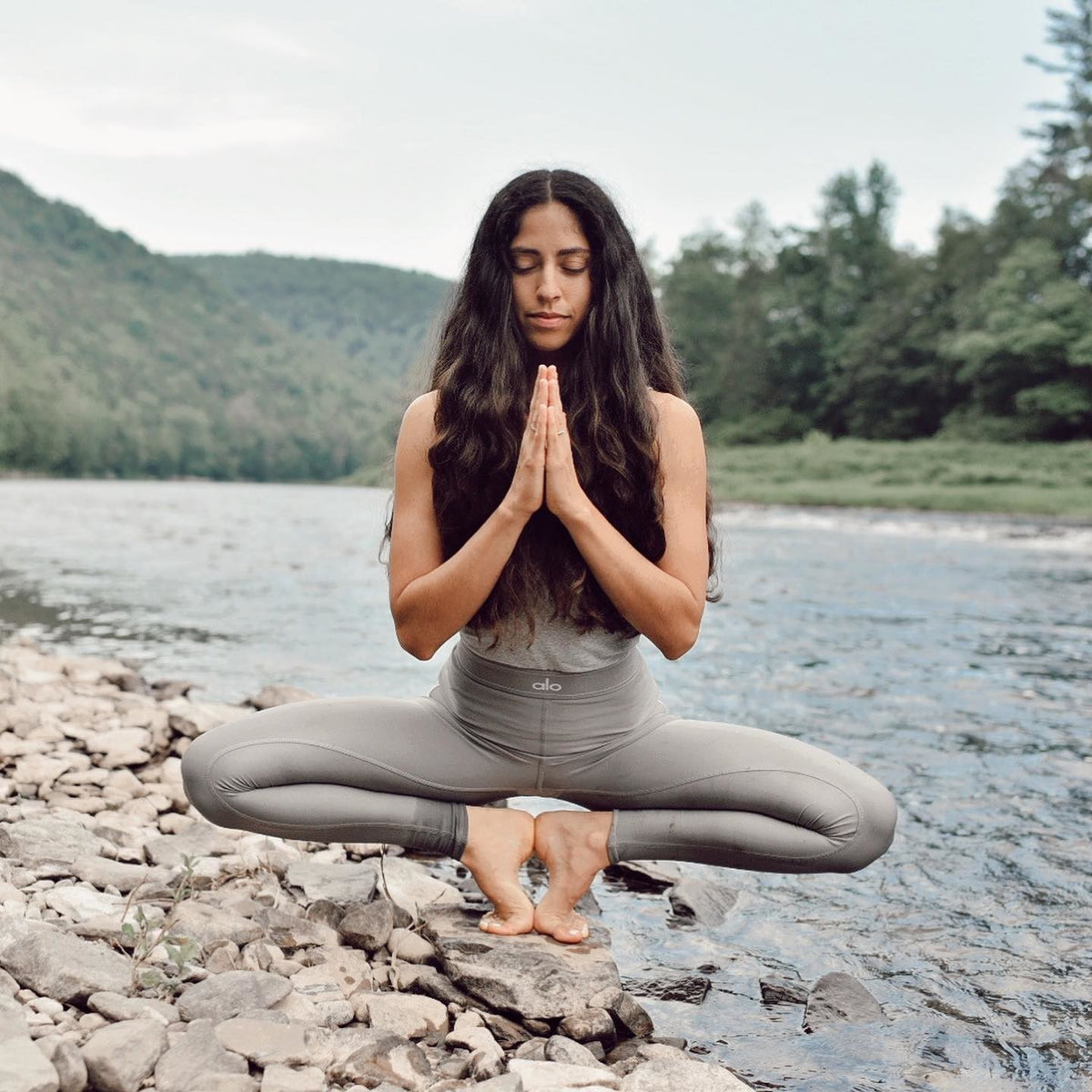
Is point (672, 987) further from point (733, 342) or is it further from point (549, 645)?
point (733, 342)

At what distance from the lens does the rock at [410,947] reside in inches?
106

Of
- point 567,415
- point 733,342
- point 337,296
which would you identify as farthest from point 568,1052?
point 337,296

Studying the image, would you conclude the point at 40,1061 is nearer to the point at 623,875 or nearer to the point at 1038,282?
the point at 623,875

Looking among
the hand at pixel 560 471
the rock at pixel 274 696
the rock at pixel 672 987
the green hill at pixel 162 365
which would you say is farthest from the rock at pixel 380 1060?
the green hill at pixel 162 365

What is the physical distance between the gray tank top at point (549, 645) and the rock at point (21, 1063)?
1.28 m

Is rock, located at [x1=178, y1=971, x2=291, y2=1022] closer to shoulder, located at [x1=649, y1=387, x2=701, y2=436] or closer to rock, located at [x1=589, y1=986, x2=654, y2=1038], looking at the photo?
rock, located at [x1=589, y1=986, x2=654, y2=1038]

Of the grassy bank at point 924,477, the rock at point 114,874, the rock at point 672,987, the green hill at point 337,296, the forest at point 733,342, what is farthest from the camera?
the green hill at point 337,296

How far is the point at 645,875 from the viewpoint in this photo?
11.7 feet

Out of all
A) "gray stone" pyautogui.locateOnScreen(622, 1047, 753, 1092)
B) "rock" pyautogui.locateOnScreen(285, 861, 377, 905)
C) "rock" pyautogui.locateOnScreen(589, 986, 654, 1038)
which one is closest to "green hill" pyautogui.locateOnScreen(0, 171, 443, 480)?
"rock" pyautogui.locateOnScreen(285, 861, 377, 905)

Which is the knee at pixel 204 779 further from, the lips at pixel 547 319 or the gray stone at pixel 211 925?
the lips at pixel 547 319

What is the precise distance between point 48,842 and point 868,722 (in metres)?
4.06

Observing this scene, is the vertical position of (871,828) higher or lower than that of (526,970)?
higher

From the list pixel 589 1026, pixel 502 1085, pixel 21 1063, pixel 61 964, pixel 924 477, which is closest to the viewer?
pixel 21 1063

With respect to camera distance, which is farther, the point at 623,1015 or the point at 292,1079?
the point at 623,1015
